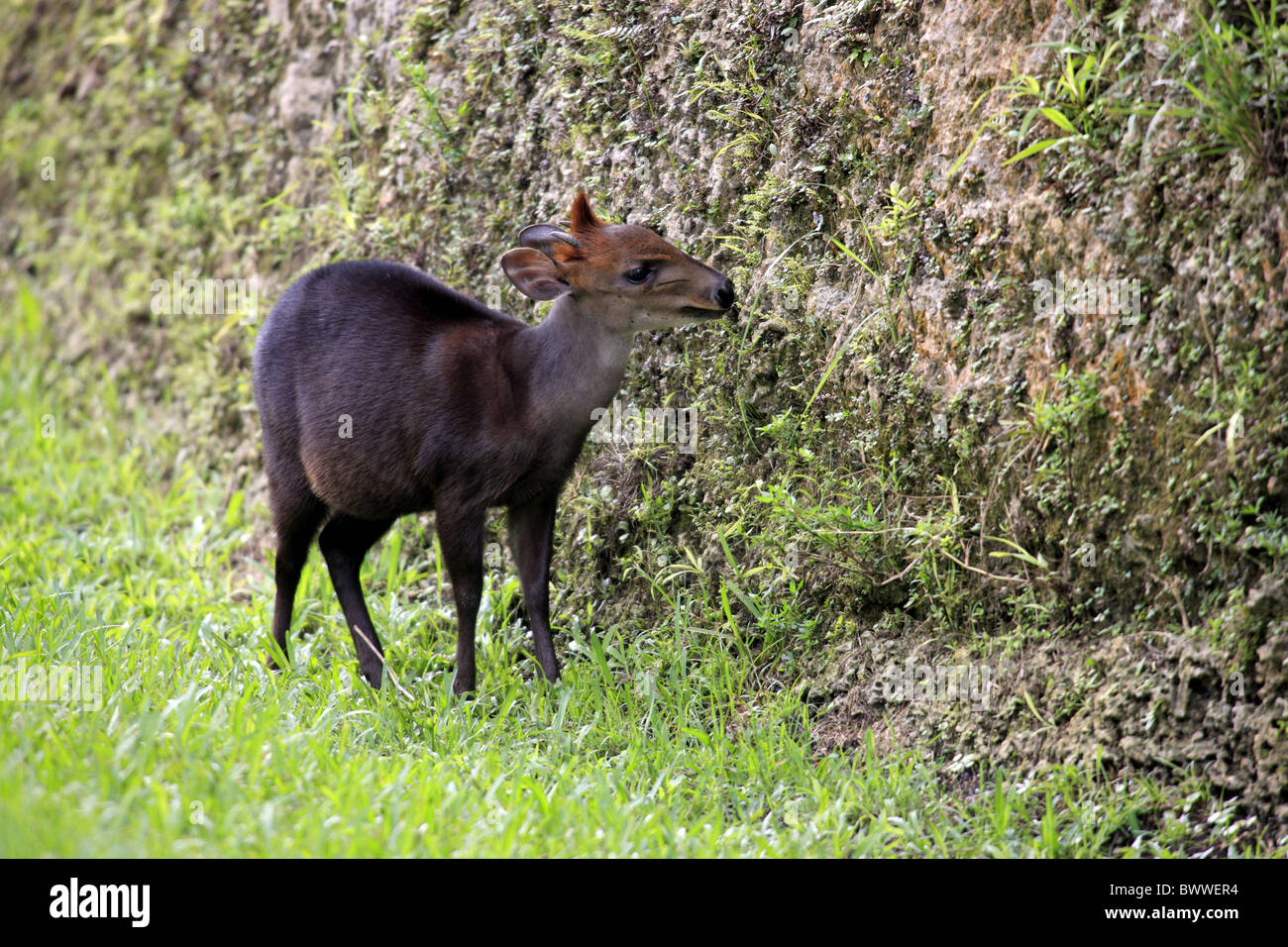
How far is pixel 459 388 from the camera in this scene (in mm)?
5227

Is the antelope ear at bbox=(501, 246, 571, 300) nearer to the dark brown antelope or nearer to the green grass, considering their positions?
the dark brown antelope

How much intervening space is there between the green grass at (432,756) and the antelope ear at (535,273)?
57.2 inches

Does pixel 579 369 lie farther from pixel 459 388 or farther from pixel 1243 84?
pixel 1243 84

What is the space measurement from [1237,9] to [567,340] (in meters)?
2.55

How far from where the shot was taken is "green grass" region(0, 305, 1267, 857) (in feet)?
12.0

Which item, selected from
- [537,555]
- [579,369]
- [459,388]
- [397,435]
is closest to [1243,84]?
[579,369]

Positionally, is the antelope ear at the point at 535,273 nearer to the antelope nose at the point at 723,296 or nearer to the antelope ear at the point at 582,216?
the antelope ear at the point at 582,216

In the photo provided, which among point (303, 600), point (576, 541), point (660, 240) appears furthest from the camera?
point (303, 600)

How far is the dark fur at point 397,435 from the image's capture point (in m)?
5.16

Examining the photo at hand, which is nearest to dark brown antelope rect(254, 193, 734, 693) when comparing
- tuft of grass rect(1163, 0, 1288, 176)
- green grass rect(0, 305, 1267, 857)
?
green grass rect(0, 305, 1267, 857)

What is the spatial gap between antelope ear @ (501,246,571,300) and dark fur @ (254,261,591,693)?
9.2 inches

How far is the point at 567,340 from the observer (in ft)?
16.8

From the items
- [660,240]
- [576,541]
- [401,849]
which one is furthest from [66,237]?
[401,849]
